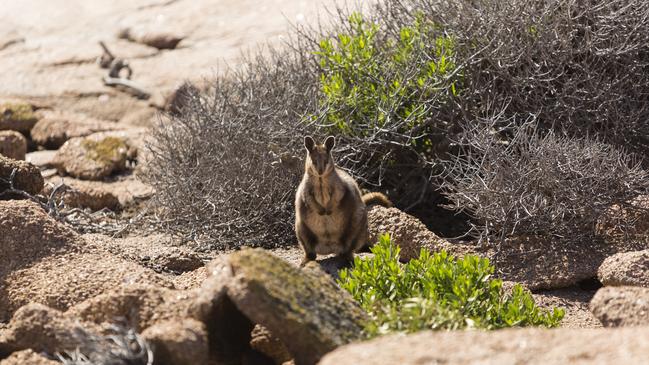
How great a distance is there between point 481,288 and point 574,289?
7.57ft

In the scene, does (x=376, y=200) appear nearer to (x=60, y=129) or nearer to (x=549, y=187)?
(x=549, y=187)

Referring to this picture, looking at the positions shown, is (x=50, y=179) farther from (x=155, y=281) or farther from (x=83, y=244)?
(x=155, y=281)

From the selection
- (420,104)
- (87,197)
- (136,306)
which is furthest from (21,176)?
(420,104)

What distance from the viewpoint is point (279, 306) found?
5879 mm

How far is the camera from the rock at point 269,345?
6.60 m

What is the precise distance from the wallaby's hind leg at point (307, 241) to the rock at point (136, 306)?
7.39 ft

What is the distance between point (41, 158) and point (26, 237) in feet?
21.4

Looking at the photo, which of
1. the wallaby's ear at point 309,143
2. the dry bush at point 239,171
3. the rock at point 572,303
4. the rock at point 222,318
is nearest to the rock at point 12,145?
the dry bush at point 239,171

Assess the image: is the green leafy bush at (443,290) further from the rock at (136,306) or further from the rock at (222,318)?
the rock at (136,306)

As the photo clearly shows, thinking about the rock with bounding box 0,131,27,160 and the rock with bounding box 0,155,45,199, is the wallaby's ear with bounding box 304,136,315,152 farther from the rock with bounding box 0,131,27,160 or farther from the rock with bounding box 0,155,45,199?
the rock with bounding box 0,131,27,160

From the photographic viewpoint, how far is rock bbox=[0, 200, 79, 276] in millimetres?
7934

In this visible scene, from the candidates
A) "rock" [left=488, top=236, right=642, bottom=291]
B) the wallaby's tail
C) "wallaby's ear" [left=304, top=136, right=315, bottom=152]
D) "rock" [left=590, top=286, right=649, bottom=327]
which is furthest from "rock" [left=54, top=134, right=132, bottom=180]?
"rock" [left=590, top=286, right=649, bottom=327]

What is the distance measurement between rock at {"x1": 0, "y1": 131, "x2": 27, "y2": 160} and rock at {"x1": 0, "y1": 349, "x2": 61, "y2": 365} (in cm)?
770

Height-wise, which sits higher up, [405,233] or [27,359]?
[27,359]
